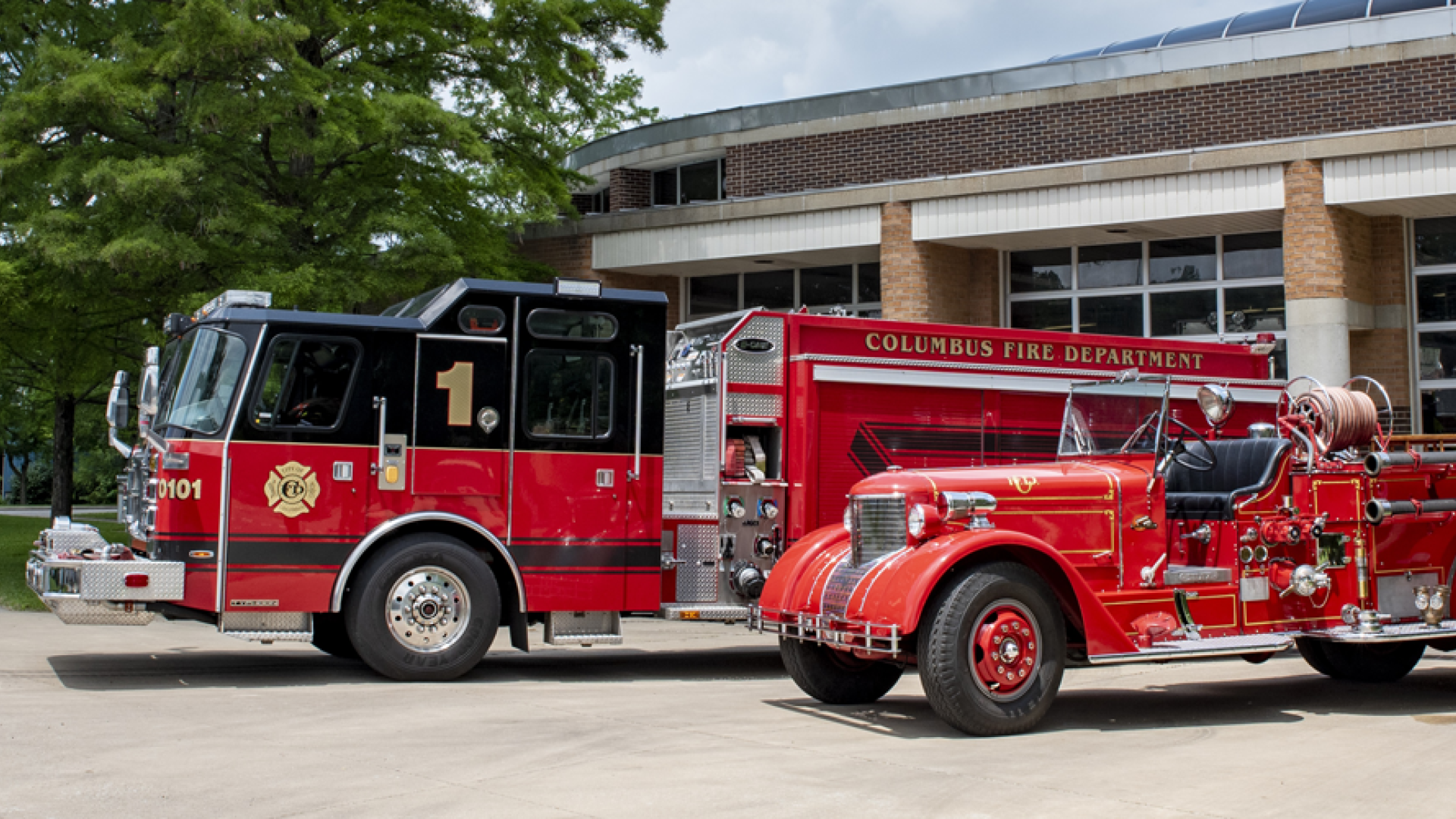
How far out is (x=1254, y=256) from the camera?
20.4 metres

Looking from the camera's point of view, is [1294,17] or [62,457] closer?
[1294,17]

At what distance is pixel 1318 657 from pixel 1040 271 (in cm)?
1215

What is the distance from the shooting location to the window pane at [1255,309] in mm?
20266

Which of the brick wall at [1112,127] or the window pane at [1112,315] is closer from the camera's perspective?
the brick wall at [1112,127]

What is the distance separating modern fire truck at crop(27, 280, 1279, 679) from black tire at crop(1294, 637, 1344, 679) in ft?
7.57

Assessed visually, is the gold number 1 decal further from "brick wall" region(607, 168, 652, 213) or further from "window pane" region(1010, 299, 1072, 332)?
"brick wall" region(607, 168, 652, 213)

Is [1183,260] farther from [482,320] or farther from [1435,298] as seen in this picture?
[482,320]

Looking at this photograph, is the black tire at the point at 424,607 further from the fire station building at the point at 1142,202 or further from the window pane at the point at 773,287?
the window pane at the point at 773,287

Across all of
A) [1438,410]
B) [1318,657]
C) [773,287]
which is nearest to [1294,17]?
[1438,410]

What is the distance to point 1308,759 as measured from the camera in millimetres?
7543

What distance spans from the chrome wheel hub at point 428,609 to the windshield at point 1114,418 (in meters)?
4.57

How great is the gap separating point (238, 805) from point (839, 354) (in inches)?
265

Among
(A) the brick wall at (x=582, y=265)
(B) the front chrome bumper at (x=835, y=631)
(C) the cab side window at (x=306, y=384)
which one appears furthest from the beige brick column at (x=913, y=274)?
(B) the front chrome bumper at (x=835, y=631)

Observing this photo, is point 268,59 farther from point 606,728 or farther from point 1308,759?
point 1308,759
